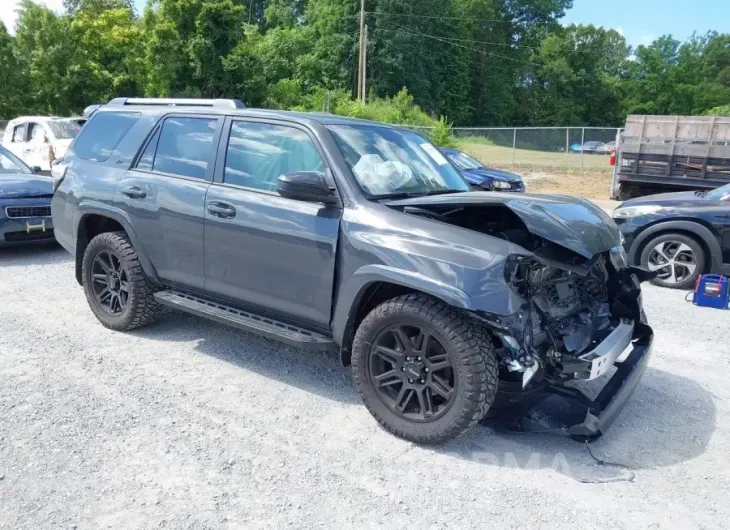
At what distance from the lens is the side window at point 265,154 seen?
4.26 meters

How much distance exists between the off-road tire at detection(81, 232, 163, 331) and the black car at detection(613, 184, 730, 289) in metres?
5.67

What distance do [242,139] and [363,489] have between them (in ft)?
8.59

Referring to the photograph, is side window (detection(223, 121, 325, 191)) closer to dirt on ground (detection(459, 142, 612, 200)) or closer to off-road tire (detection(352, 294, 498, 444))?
off-road tire (detection(352, 294, 498, 444))

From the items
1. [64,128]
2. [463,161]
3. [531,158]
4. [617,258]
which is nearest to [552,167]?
[531,158]

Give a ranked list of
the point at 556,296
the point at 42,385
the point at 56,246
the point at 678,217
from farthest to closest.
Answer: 1. the point at 56,246
2. the point at 678,217
3. the point at 42,385
4. the point at 556,296

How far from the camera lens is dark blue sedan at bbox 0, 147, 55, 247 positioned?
26.1 ft

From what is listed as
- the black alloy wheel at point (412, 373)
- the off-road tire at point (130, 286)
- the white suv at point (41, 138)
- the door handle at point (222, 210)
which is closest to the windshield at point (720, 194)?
the black alloy wheel at point (412, 373)

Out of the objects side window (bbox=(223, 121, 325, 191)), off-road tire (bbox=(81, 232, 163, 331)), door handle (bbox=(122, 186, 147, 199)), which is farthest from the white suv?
side window (bbox=(223, 121, 325, 191))

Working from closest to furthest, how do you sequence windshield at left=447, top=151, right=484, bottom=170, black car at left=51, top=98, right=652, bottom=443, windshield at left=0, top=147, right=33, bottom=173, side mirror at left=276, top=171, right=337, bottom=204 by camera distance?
black car at left=51, top=98, right=652, bottom=443, side mirror at left=276, top=171, right=337, bottom=204, windshield at left=0, top=147, right=33, bottom=173, windshield at left=447, top=151, right=484, bottom=170

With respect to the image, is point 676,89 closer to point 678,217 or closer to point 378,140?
point 678,217

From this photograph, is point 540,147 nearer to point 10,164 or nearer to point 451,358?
point 10,164

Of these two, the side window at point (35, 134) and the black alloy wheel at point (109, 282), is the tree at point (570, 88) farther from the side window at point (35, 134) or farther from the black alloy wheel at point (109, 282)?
the black alloy wheel at point (109, 282)

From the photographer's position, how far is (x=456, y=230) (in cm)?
358

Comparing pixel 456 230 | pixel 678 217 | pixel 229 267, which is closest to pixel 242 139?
pixel 229 267
